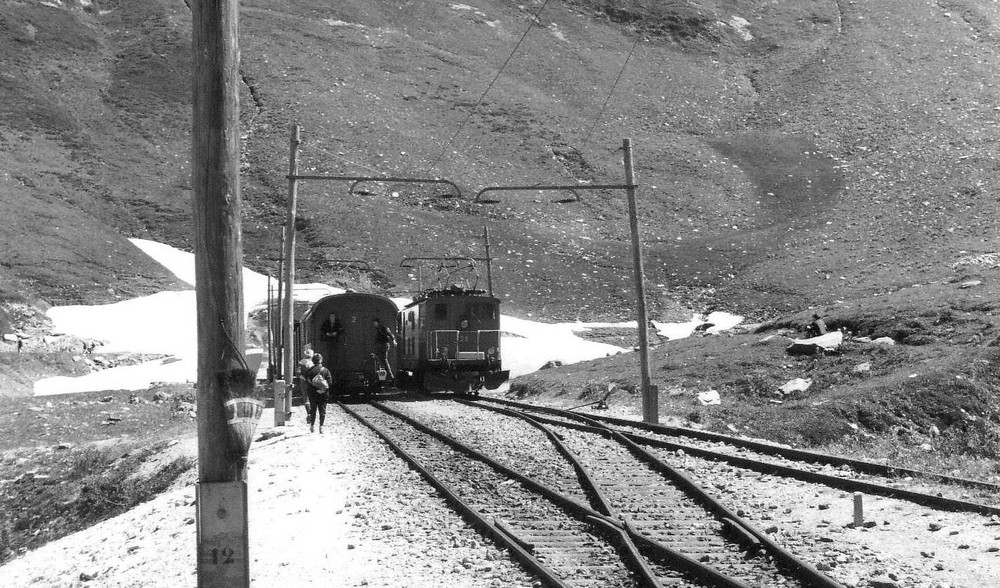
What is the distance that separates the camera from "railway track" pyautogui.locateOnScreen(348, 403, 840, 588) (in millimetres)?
A: 8359

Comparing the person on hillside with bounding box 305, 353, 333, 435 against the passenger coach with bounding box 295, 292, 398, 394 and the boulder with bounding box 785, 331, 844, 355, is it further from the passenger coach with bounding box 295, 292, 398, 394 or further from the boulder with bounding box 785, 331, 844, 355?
the boulder with bounding box 785, 331, 844, 355

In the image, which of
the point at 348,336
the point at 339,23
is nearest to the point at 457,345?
the point at 348,336

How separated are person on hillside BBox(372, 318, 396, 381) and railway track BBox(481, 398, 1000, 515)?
1216 centimetres

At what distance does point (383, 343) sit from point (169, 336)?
63.3 ft

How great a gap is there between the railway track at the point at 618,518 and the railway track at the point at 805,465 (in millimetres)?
945

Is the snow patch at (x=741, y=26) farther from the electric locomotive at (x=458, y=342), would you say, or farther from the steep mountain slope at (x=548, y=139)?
the electric locomotive at (x=458, y=342)

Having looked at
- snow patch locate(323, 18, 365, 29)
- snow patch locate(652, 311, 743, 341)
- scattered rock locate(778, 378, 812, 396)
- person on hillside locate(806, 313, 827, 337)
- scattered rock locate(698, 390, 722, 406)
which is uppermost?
snow patch locate(323, 18, 365, 29)

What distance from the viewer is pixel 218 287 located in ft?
22.2

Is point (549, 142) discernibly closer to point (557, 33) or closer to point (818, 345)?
point (557, 33)

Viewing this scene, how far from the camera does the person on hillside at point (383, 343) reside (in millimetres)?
31484

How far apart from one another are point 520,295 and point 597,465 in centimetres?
4786

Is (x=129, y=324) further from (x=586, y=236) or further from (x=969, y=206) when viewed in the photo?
(x=969, y=206)

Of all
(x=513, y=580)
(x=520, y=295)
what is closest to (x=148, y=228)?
(x=520, y=295)

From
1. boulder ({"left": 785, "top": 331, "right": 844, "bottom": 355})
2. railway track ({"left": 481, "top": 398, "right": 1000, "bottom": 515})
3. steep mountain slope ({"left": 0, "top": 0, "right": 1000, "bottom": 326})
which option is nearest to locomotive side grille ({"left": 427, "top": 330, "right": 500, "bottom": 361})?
boulder ({"left": 785, "top": 331, "right": 844, "bottom": 355})
